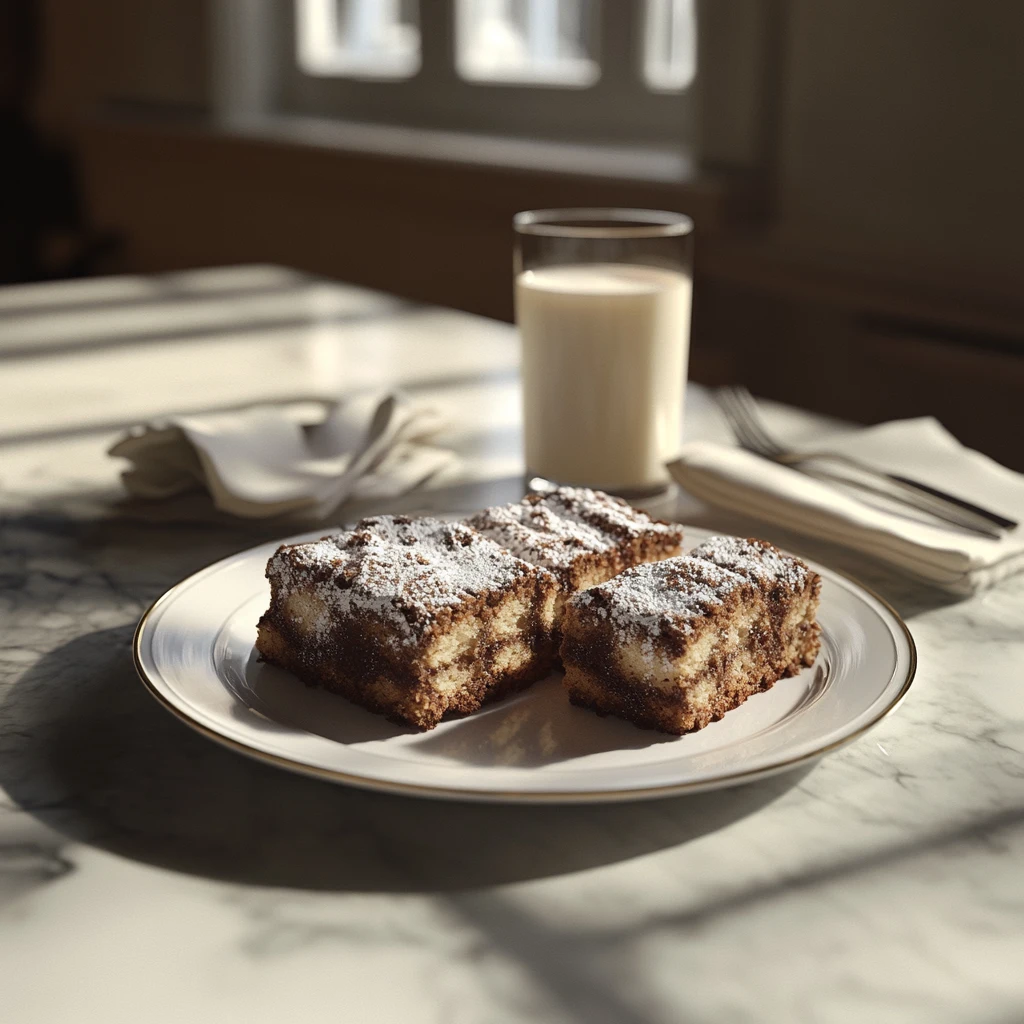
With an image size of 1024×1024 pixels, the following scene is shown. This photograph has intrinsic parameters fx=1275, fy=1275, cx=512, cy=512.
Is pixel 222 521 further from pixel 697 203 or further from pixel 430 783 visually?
pixel 697 203

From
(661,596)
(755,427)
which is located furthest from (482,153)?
→ (661,596)

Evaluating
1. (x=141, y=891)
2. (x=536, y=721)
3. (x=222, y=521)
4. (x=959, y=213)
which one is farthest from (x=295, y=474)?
(x=959, y=213)

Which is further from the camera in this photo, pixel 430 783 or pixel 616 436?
pixel 616 436

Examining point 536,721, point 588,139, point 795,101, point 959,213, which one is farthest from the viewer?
point 588,139

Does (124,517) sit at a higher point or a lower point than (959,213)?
lower

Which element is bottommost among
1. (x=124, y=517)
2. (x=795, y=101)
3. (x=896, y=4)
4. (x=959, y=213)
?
(x=124, y=517)

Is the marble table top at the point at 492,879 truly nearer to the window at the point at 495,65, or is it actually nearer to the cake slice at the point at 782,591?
the cake slice at the point at 782,591

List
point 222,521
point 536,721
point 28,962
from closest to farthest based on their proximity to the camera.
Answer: point 28,962 < point 536,721 < point 222,521
